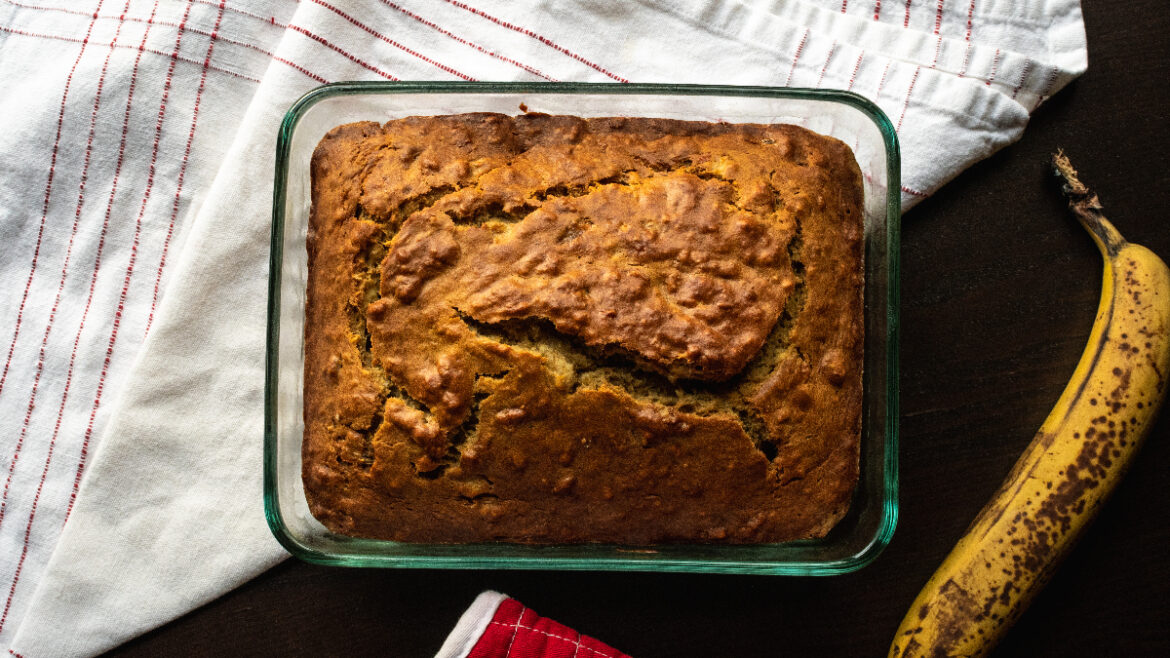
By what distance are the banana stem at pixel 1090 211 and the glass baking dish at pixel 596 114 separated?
549mm

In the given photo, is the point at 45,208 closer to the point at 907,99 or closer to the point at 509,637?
the point at 509,637

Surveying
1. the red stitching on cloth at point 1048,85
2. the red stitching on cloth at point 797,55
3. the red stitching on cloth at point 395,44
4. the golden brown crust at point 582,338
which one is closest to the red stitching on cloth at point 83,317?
the red stitching on cloth at point 395,44

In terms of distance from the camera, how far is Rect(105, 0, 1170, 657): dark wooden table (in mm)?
1929

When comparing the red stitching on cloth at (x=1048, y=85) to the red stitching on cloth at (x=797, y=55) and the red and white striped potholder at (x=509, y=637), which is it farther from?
the red and white striped potholder at (x=509, y=637)

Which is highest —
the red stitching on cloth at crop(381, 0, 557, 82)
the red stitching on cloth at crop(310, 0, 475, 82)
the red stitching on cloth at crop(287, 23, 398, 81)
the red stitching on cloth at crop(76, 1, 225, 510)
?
the red stitching on cloth at crop(381, 0, 557, 82)

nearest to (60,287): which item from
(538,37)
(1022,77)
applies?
(538,37)

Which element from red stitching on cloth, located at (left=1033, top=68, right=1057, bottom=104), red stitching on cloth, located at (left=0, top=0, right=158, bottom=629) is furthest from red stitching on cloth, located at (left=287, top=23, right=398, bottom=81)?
red stitching on cloth, located at (left=1033, top=68, right=1057, bottom=104)

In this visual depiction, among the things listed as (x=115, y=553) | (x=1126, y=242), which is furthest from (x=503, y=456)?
(x=1126, y=242)

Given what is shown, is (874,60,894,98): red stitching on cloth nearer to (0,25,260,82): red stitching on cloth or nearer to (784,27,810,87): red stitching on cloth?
(784,27,810,87): red stitching on cloth

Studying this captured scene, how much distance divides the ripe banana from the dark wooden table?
3.2 inches

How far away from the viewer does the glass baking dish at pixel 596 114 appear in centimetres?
164

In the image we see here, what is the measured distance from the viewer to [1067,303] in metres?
1.96

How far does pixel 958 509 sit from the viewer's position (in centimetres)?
194

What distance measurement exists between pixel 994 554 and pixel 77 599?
2220mm
